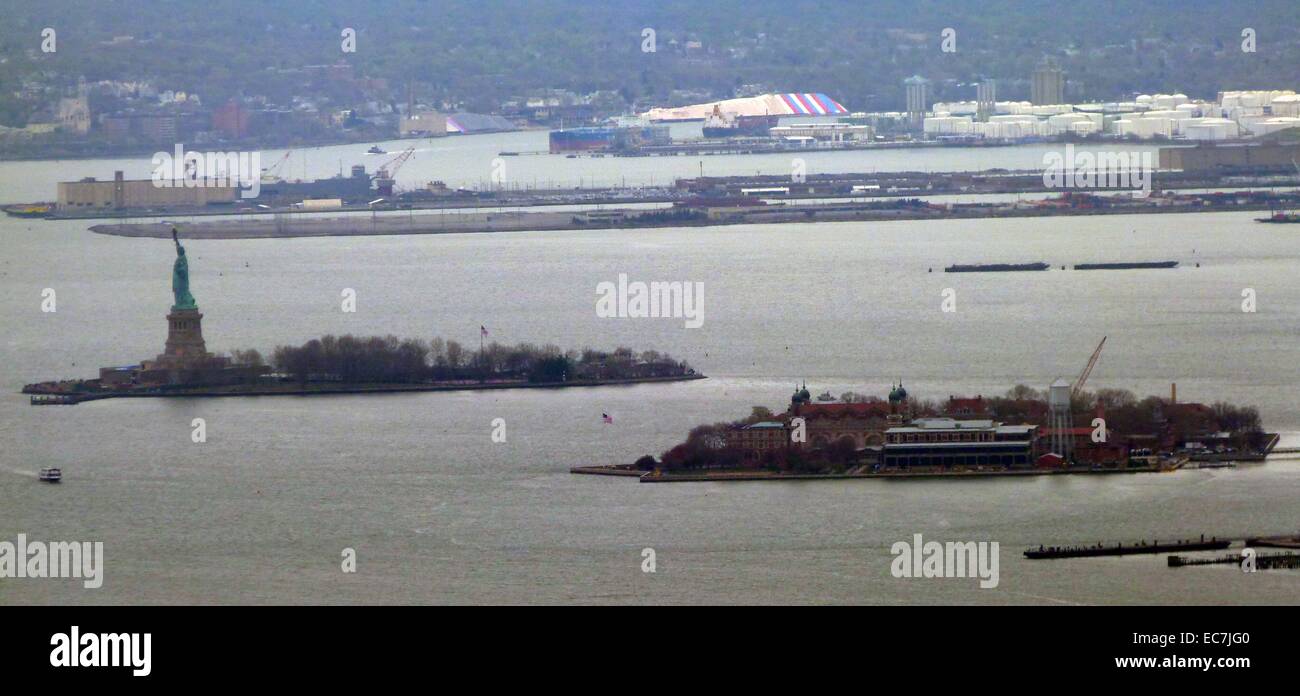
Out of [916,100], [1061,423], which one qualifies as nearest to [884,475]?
[1061,423]

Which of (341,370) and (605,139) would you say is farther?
(605,139)

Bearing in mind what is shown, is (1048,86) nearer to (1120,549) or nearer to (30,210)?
(30,210)

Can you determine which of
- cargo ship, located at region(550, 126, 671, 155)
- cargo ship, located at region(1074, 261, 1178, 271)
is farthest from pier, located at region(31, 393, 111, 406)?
cargo ship, located at region(550, 126, 671, 155)

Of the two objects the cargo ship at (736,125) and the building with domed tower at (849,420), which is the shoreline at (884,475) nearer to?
the building with domed tower at (849,420)

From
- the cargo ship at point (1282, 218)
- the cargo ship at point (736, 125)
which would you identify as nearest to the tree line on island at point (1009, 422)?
the cargo ship at point (1282, 218)
